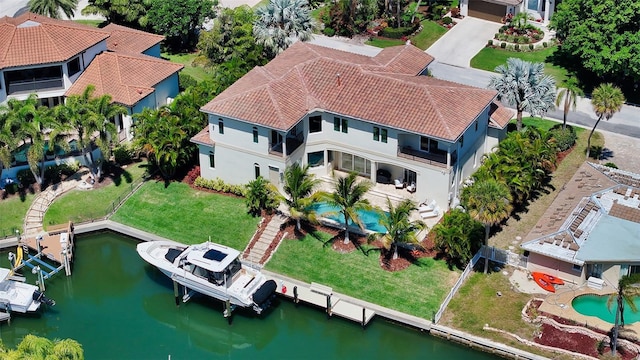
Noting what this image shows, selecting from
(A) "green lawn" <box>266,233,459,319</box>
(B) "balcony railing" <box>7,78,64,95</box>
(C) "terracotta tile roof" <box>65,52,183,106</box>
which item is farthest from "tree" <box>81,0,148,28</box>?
(A) "green lawn" <box>266,233,459,319</box>

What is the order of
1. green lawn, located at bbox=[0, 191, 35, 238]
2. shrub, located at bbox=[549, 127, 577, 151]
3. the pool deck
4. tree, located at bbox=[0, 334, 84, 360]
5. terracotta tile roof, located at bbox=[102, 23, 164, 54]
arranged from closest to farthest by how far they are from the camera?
tree, located at bbox=[0, 334, 84, 360]
the pool deck
green lawn, located at bbox=[0, 191, 35, 238]
shrub, located at bbox=[549, 127, 577, 151]
terracotta tile roof, located at bbox=[102, 23, 164, 54]

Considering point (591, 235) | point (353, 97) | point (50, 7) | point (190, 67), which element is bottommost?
point (591, 235)

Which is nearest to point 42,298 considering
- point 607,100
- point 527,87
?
point 527,87

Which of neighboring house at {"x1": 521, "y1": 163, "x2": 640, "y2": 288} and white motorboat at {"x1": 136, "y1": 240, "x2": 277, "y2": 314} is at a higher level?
neighboring house at {"x1": 521, "y1": 163, "x2": 640, "y2": 288}

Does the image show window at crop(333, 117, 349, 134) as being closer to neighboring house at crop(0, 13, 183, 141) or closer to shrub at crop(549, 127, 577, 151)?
neighboring house at crop(0, 13, 183, 141)

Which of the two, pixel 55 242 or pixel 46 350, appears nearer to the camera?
pixel 46 350

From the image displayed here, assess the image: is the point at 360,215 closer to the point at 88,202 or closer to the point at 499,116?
the point at 499,116
